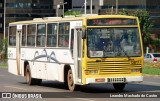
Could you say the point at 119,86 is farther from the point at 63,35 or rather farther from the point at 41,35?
the point at 41,35

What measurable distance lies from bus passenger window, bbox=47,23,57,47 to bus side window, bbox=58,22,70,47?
1.81 ft

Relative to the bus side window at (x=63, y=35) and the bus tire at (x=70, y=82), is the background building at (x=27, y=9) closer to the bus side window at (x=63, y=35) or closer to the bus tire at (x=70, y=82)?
the bus side window at (x=63, y=35)

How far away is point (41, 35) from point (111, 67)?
5.49 meters

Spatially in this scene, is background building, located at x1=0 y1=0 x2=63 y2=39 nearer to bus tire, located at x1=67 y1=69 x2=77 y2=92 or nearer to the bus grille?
bus tire, located at x1=67 y1=69 x2=77 y2=92

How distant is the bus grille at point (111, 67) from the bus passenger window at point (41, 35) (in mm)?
4913

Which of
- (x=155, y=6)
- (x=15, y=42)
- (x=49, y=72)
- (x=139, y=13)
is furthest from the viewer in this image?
(x=155, y=6)

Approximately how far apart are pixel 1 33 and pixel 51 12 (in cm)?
1657

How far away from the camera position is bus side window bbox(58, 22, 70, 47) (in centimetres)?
2516

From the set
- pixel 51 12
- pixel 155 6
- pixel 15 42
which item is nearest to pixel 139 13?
pixel 155 6

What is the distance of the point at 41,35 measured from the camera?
28000 millimetres

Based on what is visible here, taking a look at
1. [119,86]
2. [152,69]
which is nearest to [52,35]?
[119,86]

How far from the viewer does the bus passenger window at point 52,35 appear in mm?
26438

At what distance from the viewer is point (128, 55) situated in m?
23.6

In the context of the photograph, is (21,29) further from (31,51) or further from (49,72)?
(49,72)
